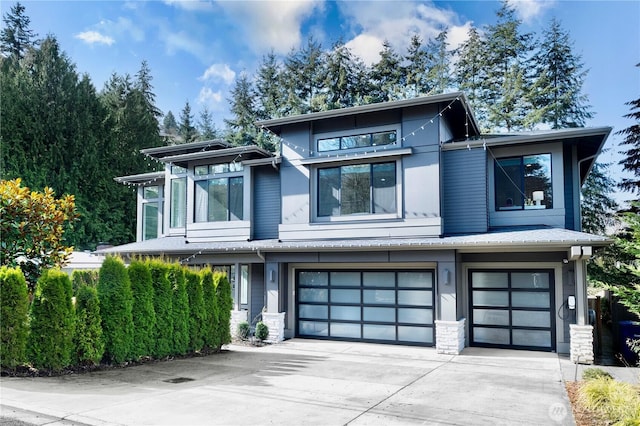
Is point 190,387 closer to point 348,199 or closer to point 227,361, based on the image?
point 227,361

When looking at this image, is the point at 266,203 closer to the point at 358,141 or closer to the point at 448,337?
the point at 358,141

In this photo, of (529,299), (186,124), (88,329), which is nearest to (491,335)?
(529,299)

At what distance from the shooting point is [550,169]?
11.3m

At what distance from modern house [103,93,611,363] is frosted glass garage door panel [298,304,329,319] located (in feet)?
0.11

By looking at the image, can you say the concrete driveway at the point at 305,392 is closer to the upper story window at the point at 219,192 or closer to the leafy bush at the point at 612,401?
the leafy bush at the point at 612,401

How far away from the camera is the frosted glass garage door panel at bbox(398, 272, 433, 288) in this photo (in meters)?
12.1

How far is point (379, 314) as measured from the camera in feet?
41.3

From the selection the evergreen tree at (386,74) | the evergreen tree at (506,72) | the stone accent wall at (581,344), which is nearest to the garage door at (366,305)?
the stone accent wall at (581,344)

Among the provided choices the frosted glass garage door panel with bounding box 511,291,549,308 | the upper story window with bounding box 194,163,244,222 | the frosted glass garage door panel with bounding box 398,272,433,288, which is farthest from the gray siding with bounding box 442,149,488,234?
the upper story window with bounding box 194,163,244,222

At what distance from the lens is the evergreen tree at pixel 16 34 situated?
31219mm

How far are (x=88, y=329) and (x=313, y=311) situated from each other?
21.3ft

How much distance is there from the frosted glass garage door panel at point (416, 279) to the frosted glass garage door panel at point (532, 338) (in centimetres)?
242

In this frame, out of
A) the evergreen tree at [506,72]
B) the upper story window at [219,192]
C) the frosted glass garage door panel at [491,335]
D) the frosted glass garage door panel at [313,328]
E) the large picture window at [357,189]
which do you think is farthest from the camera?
the evergreen tree at [506,72]

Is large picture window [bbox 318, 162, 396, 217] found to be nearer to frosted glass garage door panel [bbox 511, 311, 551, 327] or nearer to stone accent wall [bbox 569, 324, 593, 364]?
frosted glass garage door panel [bbox 511, 311, 551, 327]
